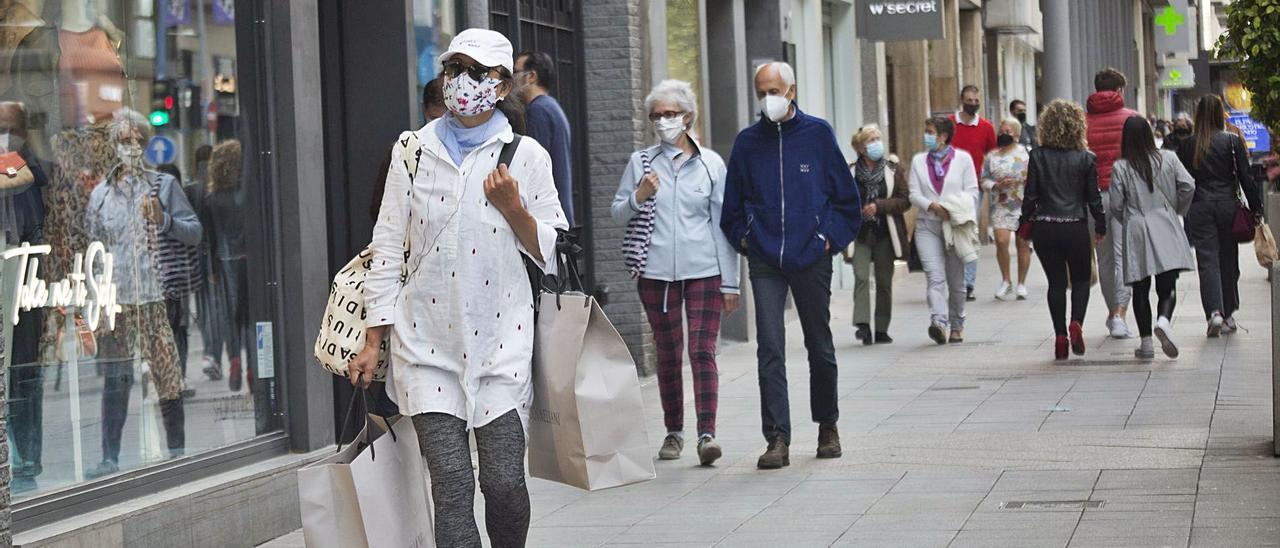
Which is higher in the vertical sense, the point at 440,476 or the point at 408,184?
the point at 408,184

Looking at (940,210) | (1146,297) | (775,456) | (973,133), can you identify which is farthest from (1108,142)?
(775,456)

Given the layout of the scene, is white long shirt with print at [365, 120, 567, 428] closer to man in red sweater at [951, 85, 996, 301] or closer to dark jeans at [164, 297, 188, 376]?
dark jeans at [164, 297, 188, 376]

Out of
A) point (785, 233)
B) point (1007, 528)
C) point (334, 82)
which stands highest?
point (334, 82)

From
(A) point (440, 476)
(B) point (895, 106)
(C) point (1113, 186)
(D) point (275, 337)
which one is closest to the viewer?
(A) point (440, 476)

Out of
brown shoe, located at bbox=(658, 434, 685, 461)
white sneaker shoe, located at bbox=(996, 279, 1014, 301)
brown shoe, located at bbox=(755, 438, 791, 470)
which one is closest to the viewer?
brown shoe, located at bbox=(755, 438, 791, 470)

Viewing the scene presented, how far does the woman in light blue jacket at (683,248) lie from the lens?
9.47m

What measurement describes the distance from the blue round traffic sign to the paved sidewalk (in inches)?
64.2

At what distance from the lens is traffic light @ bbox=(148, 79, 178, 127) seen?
7812mm

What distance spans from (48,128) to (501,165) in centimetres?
238

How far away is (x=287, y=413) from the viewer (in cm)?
860

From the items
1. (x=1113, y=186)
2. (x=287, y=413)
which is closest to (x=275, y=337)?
(x=287, y=413)

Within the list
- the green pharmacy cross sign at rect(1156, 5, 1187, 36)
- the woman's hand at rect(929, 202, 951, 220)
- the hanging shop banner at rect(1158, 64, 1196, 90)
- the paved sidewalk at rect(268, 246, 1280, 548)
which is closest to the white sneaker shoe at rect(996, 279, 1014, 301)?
the woman's hand at rect(929, 202, 951, 220)

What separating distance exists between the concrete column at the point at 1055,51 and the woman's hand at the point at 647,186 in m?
19.4

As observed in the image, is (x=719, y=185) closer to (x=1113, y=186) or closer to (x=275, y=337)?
(x=275, y=337)
